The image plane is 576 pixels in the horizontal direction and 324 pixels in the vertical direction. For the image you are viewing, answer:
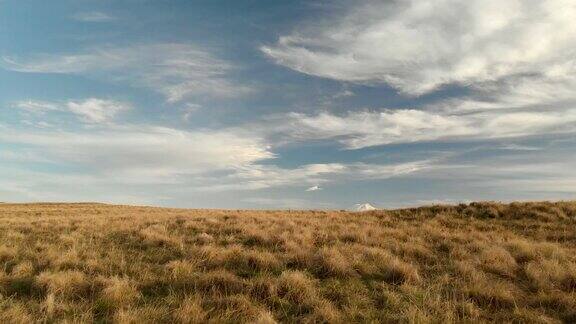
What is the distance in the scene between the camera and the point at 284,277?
33.9ft

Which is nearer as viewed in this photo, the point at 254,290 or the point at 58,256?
the point at 254,290

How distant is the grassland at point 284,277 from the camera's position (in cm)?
857

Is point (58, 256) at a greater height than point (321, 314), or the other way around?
point (58, 256)

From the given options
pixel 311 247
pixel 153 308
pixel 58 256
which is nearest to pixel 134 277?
pixel 153 308

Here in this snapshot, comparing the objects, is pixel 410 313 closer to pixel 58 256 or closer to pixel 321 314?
pixel 321 314

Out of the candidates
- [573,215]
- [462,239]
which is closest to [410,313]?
[462,239]

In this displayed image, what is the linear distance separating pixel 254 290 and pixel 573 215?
1947 centimetres

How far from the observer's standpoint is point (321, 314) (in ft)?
27.6

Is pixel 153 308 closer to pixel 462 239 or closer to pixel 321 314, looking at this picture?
pixel 321 314

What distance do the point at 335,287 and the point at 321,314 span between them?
6.82ft

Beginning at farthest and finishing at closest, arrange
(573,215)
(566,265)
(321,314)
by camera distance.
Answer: (573,215) → (566,265) → (321,314)

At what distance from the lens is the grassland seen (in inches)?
337

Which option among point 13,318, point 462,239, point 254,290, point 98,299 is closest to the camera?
point 13,318

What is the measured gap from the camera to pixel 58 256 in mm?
13047
